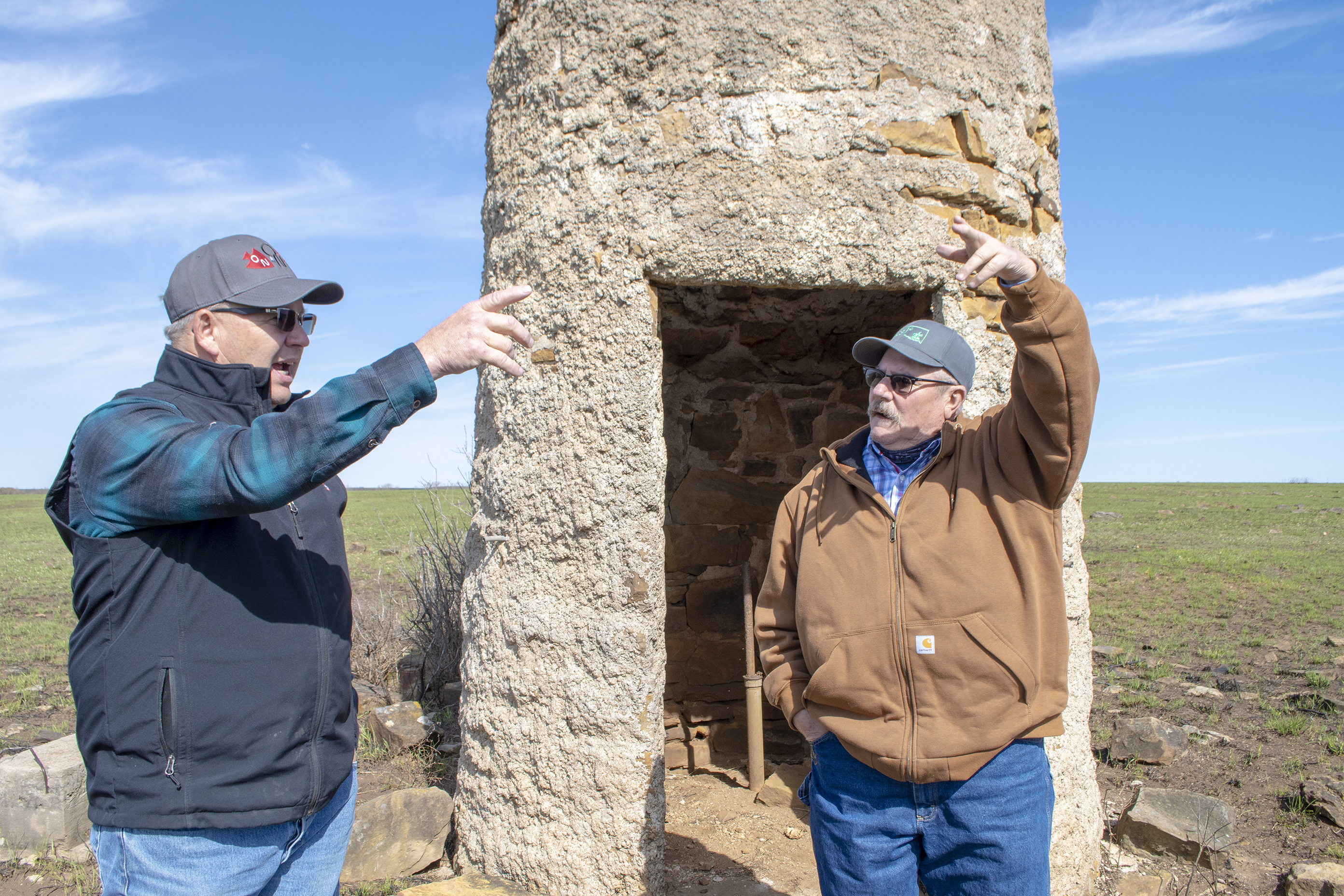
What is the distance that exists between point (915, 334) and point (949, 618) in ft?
2.11

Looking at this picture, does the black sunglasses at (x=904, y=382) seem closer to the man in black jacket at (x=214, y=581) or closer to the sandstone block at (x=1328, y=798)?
the man in black jacket at (x=214, y=581)

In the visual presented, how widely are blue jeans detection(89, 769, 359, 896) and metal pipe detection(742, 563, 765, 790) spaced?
8.21ft

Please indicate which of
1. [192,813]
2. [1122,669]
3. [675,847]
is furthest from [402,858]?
[1122,669]

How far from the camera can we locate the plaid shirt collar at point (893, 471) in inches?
76.4

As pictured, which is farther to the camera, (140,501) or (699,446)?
(699,446)

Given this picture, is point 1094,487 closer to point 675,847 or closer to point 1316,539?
point 1316,539

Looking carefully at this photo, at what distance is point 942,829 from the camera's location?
178 centimetres

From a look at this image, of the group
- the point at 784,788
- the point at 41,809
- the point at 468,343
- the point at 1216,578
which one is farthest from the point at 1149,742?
the point at 1216,578

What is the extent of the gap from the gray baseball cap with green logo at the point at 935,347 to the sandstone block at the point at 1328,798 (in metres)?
3.17

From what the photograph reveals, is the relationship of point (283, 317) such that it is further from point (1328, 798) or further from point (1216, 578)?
point (1216, 578)

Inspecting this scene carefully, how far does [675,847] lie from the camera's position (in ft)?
11.8

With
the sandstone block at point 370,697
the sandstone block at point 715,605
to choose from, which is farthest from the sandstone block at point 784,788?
the sandstone block at point 370,697

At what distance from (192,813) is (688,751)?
3.49 m

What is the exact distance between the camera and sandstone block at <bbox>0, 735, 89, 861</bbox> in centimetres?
342
